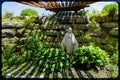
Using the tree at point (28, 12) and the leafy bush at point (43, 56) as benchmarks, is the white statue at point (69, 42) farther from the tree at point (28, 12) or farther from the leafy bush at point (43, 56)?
the tree at point (28, 12)

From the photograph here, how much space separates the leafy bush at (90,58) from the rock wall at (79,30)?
1.08 metres

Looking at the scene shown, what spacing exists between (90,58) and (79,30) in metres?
1.59

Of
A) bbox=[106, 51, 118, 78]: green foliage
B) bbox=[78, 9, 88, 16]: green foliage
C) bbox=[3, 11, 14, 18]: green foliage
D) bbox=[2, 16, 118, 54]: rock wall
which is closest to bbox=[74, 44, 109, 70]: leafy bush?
bbox=[106, 51, 118, 78]: green foliage

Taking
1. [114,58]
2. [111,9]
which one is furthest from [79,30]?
[114,58]

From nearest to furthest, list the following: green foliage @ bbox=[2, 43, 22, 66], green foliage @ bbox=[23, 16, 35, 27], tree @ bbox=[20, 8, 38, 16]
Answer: green foliage @ bbox=[2, 43, 22, 66] < green foliage @ bbox=[23, 16, 35, 27] < tree @ bbox=[20, 8, 38, 16]

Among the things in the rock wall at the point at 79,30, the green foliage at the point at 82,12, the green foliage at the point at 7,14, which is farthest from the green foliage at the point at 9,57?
the green foliage at the point at 82,12

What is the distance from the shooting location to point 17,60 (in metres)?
6.29

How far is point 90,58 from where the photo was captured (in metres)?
5.91

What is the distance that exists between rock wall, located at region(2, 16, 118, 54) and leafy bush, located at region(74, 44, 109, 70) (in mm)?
1078

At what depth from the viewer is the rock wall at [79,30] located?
7051mm

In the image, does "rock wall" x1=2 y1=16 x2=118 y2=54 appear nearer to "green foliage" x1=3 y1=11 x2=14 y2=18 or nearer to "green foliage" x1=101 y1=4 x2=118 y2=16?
"green foliage" x1=101 y1=4 x2=118 y2=16

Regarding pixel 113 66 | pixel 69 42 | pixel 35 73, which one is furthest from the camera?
pixel 113 66

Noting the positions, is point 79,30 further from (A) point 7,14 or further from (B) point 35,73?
(B) point 35,73

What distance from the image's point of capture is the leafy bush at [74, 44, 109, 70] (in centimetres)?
582
